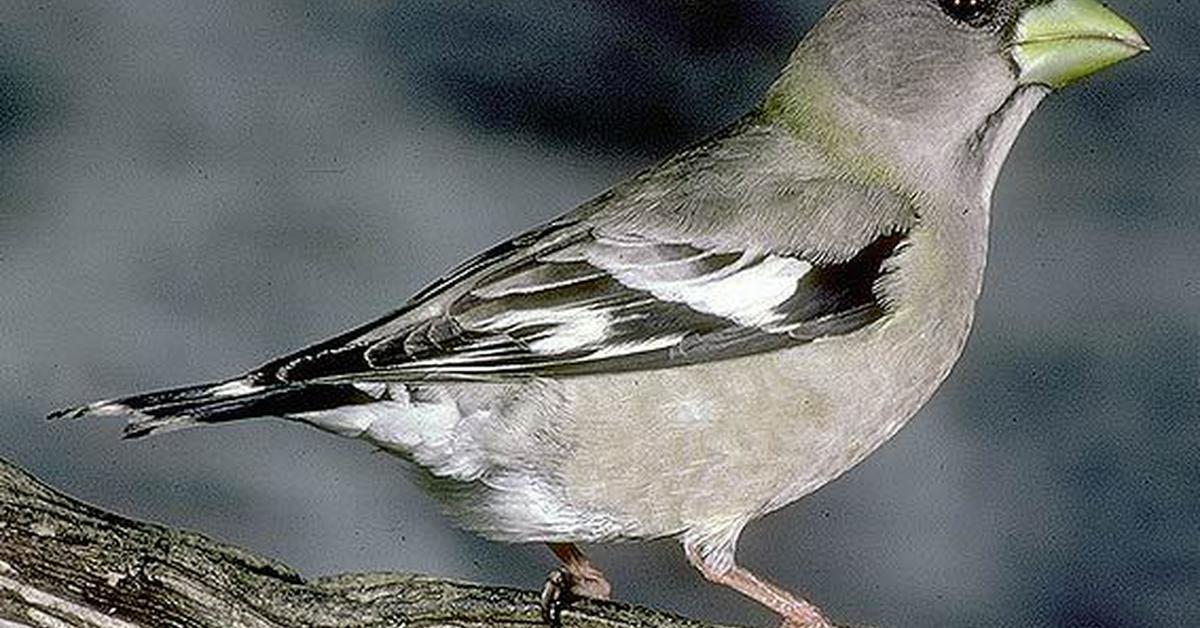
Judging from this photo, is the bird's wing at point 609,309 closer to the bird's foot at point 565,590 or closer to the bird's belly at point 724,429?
the bird's belly at point 724,429

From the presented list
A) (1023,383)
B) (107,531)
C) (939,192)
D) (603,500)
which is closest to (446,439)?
(603,500)

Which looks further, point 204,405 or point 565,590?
point 565,590

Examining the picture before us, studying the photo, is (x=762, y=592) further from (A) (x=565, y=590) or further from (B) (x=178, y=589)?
(B) (x=178, y=589)

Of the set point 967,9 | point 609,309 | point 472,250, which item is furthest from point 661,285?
point 472,250

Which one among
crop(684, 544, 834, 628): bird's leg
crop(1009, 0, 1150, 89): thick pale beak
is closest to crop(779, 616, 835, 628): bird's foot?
crop(684, 544, 834, 628): bird's leg

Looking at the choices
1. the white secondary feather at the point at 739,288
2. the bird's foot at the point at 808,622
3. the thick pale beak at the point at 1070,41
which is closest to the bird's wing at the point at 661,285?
A: the white secondary feather at the point at 739,288
